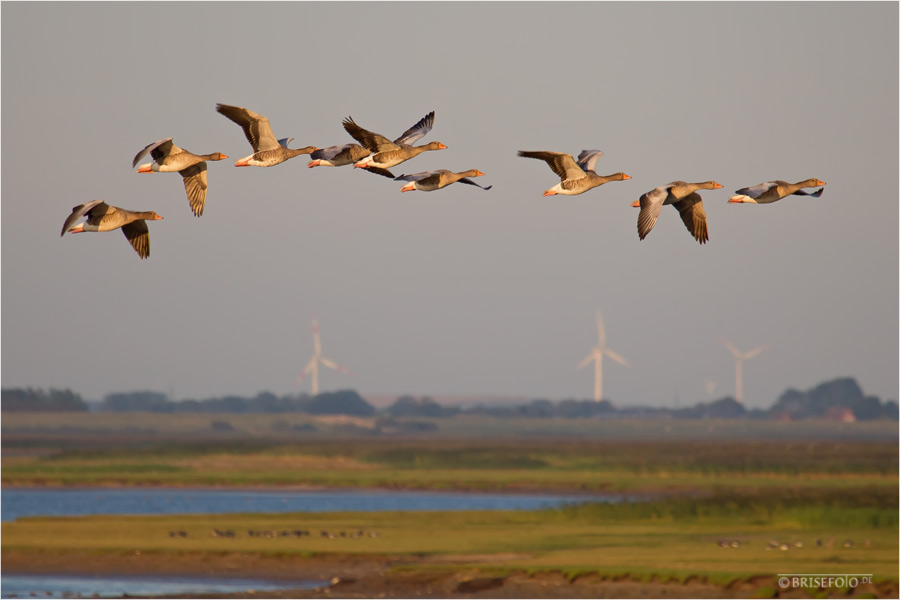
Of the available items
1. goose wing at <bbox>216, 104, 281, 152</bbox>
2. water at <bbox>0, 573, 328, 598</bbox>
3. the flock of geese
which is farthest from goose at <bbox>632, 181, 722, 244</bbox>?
water at <bbox>0, 573, 328, 598</bbox>

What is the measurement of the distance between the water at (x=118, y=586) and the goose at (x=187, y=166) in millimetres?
29703

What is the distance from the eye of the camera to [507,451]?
573ft

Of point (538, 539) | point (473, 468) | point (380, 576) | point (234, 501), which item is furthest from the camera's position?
point (473, 468)

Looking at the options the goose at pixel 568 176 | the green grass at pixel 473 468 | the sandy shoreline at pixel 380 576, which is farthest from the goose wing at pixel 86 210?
the green grass at pixel 473 468

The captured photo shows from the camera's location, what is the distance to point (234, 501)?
97.3 metres

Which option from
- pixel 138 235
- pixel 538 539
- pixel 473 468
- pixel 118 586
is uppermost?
pixel 138 235

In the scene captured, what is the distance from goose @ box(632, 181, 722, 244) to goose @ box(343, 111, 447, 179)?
404cm

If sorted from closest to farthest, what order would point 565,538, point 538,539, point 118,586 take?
point 118,586 < point 538,539 < point 565,538

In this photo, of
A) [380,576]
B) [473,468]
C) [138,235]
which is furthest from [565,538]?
[473,468]

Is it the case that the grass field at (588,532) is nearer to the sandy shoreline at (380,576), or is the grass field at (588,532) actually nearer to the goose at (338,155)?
the sandy shoreline at (380,576)

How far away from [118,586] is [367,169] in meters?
35.2

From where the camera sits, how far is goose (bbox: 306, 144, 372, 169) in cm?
2334

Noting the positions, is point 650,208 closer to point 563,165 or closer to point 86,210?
point 563,165

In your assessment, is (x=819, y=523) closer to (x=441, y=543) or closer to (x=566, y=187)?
(x=441, y=543)
